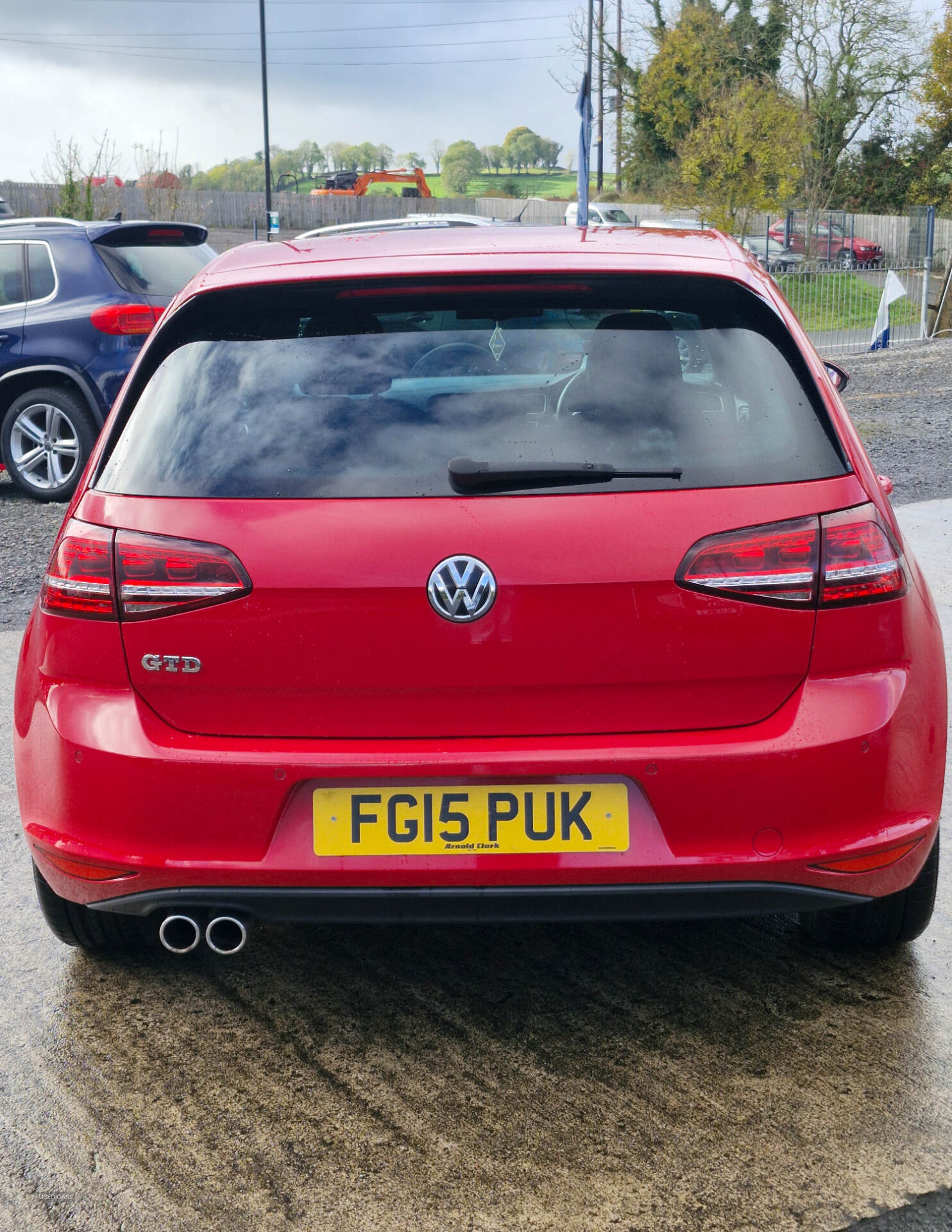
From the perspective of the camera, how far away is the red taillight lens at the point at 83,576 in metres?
2.62

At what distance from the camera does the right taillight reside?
2.49m

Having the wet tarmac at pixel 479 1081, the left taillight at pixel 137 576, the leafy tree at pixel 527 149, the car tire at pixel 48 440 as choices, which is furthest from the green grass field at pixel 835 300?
the leafy tree at pixel 527 149

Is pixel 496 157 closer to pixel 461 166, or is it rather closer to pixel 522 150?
pixel 522 150

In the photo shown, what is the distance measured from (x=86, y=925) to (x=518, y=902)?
1154mm

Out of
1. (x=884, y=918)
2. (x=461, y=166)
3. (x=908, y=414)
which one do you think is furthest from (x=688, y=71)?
(x=461, y=166)

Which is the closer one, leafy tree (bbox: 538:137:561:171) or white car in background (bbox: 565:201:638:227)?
white car in background (bbox: 565:201:638:227)

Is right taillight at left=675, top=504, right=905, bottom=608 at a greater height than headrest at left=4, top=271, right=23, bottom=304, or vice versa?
headrest at left=4, top=271, right=23, bottom=304

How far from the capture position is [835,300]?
2611cm

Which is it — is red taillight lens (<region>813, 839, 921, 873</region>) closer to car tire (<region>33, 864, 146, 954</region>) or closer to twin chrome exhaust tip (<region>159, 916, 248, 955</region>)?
twin chrome exhaust tip (<region>159, 916, 248, 955</region>)

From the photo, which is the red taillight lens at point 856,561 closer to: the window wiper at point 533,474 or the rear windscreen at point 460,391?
the rear windscreen at point 460,391

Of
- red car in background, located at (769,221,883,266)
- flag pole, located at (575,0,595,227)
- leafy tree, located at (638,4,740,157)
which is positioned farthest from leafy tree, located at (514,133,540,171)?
flag pole, located at (575,0,595,227)

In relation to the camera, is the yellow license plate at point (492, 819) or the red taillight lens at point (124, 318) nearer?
the yellow license plate at point (492, 819)

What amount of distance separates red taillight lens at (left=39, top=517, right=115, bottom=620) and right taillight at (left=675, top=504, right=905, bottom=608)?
1.05 m

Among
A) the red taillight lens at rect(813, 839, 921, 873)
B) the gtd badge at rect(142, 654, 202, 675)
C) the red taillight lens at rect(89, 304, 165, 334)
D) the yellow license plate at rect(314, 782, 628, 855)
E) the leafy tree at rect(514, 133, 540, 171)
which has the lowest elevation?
the red taillight lens at rect(813, 839, 921, 873)
